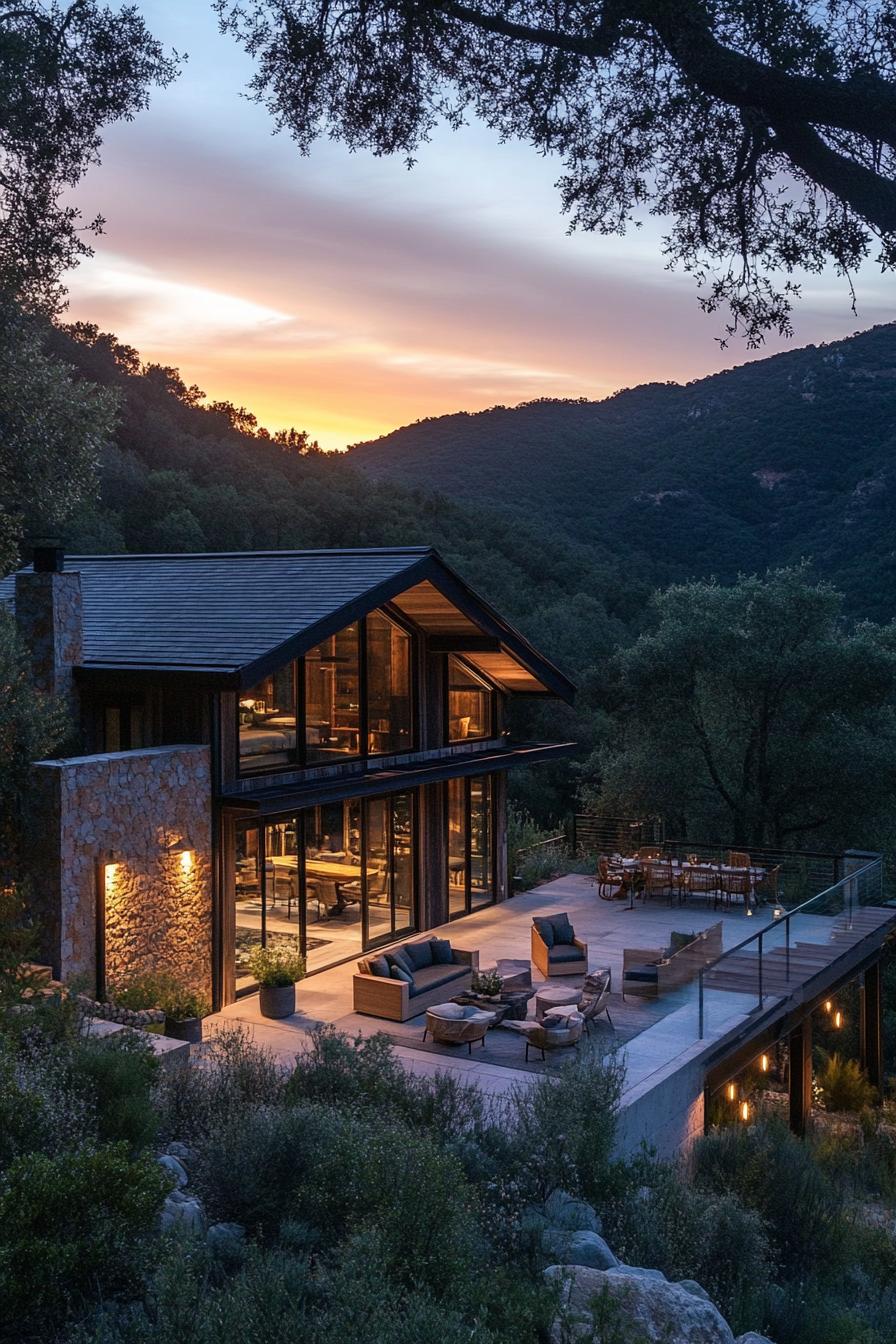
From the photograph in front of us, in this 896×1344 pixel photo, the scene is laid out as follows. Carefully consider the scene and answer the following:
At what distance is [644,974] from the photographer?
13.9 meters

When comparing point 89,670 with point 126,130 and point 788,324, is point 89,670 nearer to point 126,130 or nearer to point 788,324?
point 126,130

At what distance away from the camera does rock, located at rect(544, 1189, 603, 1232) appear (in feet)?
22.2

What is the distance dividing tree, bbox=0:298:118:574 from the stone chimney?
1.72 m

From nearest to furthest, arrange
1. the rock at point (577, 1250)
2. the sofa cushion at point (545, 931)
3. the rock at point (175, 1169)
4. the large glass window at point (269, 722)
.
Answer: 1. the rock at point (577, 1250)
2. the rock at point (175, 1169)
3. the large glass window at point (269, 722)
4. the sofa cushion at point (545, 931)

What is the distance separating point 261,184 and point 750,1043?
42.3ft

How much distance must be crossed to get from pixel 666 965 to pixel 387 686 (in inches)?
241

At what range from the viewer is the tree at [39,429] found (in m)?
10.2

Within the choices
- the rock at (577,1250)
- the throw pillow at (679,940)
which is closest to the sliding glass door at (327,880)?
the throw pillow at (679,940)

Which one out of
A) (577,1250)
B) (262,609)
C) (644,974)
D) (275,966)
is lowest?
(644,974)

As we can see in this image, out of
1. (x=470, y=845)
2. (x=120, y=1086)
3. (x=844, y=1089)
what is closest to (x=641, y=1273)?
(x=120, y=1086)

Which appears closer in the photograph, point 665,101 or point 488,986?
point 665,101

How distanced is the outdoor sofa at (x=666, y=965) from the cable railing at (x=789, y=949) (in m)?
0.16

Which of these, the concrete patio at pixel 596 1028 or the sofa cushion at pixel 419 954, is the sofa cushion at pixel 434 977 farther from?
the concrete patio at pixel 596 1028

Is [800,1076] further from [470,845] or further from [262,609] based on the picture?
[262,609]
